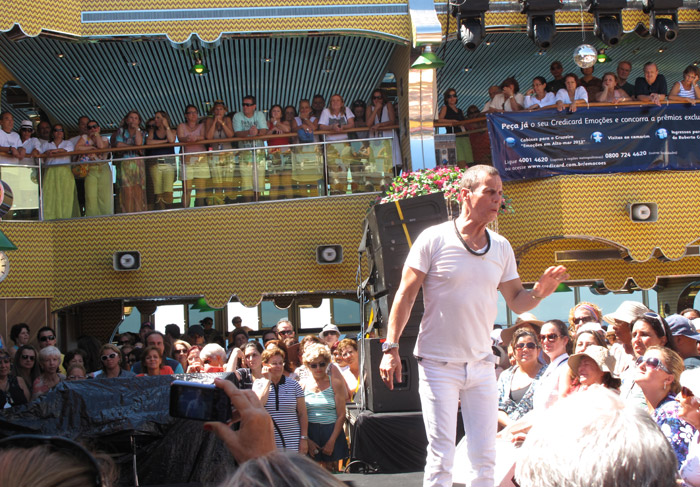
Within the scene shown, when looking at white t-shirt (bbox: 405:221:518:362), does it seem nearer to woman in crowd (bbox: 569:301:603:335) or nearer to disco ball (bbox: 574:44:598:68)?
woman in crowd (bbox: 569:301:603:335)

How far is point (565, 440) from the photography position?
165 centimetres

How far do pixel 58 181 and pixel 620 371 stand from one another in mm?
9294

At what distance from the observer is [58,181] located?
12.5 meters

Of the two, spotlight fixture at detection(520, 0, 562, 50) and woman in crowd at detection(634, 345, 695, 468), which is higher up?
spotlight fixture at detection(520, 0, 562, 50)

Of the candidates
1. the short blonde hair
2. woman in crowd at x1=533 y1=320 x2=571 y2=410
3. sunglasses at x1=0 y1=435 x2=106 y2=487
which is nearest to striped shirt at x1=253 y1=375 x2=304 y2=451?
the short blonde hair

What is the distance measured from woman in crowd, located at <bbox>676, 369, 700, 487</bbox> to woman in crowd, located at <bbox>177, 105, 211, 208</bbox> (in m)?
9.43

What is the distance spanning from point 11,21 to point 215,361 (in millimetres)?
6836

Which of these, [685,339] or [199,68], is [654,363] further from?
[199,68]

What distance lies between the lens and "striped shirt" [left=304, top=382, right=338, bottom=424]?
7.07 m

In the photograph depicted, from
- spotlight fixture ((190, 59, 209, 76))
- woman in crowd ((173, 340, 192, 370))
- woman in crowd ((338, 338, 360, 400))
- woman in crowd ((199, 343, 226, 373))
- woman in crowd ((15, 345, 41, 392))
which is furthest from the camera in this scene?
spotlight fixture ((190, 59, 209, 76))

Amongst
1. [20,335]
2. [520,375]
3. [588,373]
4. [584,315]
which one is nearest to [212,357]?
[520,375]

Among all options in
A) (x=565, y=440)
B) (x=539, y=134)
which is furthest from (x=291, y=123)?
(x=565, y=440)

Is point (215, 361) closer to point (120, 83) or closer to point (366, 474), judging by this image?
point (366, 474)

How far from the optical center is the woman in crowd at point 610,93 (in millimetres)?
11929
